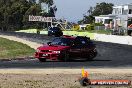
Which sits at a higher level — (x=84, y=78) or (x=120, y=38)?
(x=84, y=78)

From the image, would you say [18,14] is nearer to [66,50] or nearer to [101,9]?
[101,9]

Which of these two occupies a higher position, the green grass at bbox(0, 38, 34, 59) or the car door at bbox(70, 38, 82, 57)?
the car door at bbox(70, 38, 82, 57)

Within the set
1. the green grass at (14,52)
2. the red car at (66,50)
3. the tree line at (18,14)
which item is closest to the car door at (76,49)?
the red car at (66,50)

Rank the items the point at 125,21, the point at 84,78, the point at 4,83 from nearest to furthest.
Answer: the point at 84,78, the point at 4,83, the point at 125,21

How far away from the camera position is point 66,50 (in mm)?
26219

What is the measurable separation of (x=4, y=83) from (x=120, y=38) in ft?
156

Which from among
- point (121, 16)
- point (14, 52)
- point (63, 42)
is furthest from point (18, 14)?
point (63, 42)

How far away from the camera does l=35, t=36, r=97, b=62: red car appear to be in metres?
25.7

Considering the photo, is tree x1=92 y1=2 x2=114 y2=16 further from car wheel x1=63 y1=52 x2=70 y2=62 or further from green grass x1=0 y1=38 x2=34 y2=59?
car wheel x1=63 y1=52 x2=70 y2=62

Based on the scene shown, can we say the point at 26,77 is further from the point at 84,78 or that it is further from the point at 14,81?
the point at 84,78

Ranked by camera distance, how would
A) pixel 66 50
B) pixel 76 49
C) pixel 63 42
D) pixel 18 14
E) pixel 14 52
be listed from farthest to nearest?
pixel 18 14 < pixel 14 52 < pixel 63 42 < pixel 76 49 < pixel 66 50

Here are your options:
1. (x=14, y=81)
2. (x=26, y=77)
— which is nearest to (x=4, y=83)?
(x=14, y=81)

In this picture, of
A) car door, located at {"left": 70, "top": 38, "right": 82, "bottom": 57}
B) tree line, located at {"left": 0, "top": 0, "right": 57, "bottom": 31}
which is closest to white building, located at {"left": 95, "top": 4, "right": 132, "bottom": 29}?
tree line, located at {"left": 0, "top": 0, "right": 57, "bottom": 31}

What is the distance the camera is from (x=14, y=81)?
15.3m
